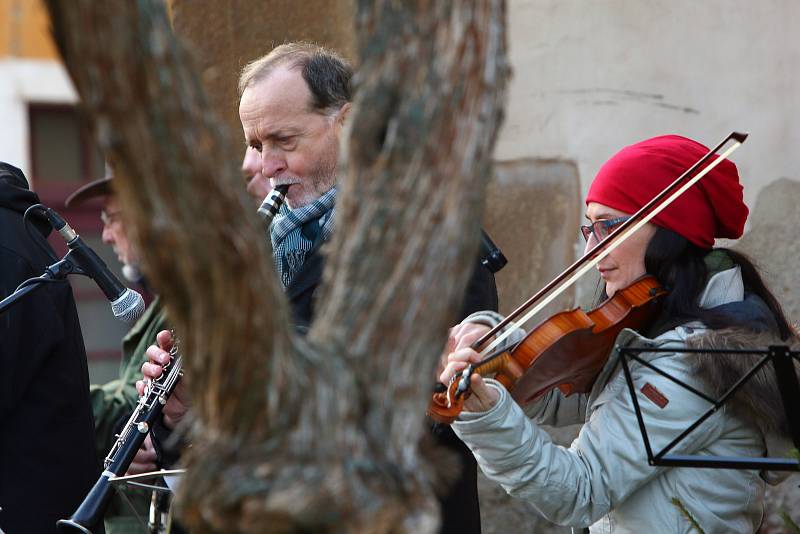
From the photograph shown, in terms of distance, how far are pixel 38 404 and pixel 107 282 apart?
0.59m

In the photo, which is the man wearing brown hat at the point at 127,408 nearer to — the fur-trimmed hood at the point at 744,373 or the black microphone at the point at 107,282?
the black microphone at the point at 107,282

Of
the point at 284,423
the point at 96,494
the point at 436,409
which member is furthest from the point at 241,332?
the point at 96,494

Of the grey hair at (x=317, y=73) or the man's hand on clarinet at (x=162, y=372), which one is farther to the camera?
the man's hand on clarinet at (x=162, y=372)

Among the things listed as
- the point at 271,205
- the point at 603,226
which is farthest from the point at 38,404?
the point at 603,226

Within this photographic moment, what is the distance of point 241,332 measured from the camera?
3.57 feet

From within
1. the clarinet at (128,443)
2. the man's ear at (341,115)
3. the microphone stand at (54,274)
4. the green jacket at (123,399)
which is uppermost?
the man's ear at (341,115)

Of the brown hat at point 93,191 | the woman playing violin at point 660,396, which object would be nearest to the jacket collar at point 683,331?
the woman playing violin at point 660,396

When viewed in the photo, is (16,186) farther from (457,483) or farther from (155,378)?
(457,483)

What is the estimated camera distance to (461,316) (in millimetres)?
2568

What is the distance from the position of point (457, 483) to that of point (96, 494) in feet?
2.54

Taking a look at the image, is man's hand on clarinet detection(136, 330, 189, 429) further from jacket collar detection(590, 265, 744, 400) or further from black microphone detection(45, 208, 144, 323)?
jacket collar detection(590, 265, 744, 400)

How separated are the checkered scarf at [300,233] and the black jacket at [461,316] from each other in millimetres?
50

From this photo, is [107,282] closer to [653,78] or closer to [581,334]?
[581,334]

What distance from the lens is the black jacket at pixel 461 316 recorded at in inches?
93.0
